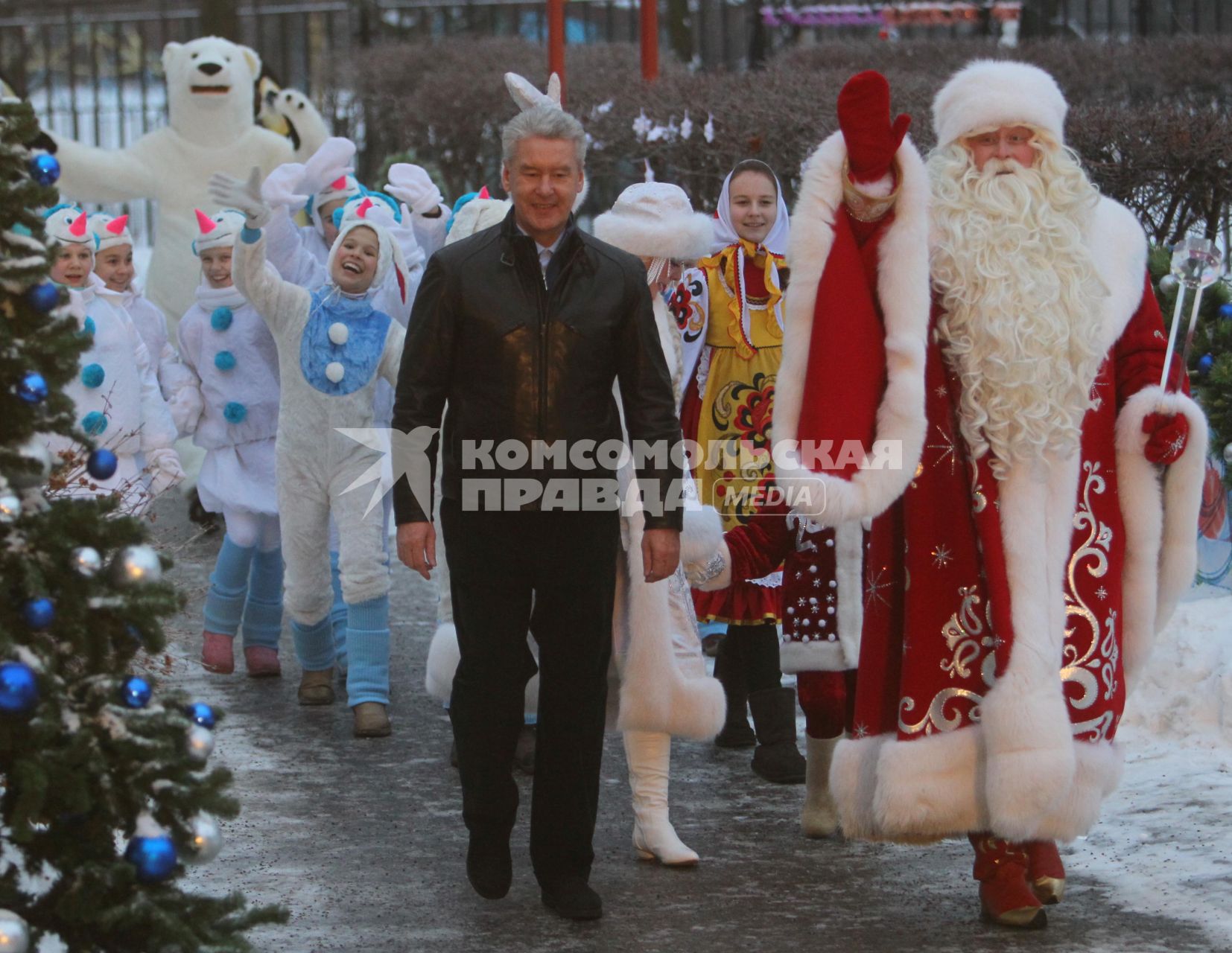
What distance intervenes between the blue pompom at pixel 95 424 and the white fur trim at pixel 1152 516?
8.05 ft

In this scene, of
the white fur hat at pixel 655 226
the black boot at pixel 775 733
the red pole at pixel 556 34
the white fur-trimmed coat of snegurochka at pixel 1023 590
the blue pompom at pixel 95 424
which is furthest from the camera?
the red pole at pixel 556 34

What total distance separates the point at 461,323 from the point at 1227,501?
390 cm

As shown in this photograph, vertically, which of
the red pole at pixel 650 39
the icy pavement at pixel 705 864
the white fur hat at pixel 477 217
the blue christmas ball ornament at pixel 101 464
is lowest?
the icy pavement at pixel 705 864

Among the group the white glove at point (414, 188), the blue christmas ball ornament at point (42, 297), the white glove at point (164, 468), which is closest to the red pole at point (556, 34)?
the white glove at point (414, 188)

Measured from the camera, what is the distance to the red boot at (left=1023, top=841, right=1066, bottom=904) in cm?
469

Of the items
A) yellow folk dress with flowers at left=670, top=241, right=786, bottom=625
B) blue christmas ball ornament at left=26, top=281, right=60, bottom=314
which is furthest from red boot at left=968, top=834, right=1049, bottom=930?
blue christmas ball ornament at left=26, top=281, right=60, bottom=314

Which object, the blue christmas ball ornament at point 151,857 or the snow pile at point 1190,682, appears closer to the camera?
the blue christmas ball ornament at point 151,857

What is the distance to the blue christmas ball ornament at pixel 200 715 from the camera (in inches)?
137

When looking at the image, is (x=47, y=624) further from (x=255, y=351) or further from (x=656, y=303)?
(x=255, y=351)

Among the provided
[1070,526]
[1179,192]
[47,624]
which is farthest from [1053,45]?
[47,624]

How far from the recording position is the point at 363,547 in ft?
21.8

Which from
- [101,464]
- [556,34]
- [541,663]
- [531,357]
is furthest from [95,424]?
[556,34]

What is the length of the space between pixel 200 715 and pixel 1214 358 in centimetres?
481

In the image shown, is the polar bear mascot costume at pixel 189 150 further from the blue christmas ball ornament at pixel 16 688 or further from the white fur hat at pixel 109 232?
the blue christmas ball ornament at pixel 16 688
